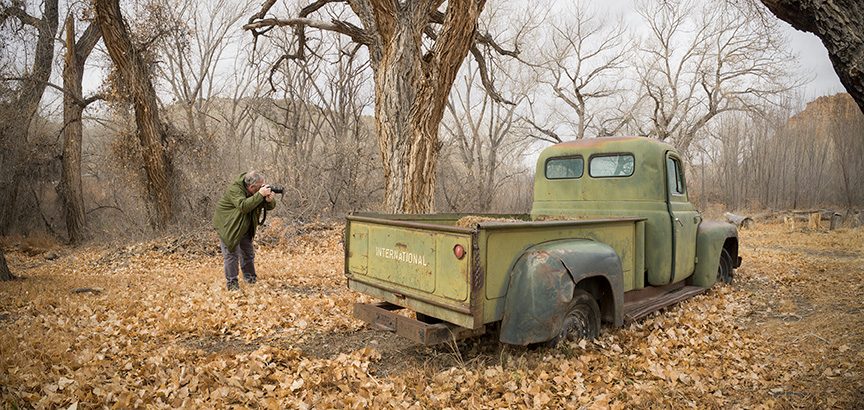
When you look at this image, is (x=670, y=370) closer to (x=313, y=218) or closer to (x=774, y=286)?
(x=774, y=286)

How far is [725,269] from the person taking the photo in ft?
24.0

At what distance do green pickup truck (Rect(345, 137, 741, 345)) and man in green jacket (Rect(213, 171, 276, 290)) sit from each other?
2147 mm

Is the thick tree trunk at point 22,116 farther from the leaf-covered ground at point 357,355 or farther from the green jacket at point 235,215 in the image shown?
the green jacket at point 235,215

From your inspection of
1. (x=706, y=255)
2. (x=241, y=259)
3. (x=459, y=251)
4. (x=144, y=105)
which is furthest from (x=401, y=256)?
(x=144, y=105)

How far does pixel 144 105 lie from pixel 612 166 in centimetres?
1075

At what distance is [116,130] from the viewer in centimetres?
1180

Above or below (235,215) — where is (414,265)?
below

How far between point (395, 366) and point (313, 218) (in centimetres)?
1016

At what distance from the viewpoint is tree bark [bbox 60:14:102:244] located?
531 inches

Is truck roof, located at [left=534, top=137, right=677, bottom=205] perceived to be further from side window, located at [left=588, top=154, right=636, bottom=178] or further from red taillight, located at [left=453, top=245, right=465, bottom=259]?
red taillight, located at [left=453, top=245, right=465, bottom=259]

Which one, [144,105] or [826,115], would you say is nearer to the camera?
[144,105]

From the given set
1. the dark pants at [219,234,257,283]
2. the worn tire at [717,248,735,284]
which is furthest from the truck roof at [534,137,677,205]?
the dark pants at [219,234,257,283]

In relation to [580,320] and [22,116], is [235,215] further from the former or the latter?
[22,116]

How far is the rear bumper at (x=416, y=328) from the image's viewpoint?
3555 millimetres
